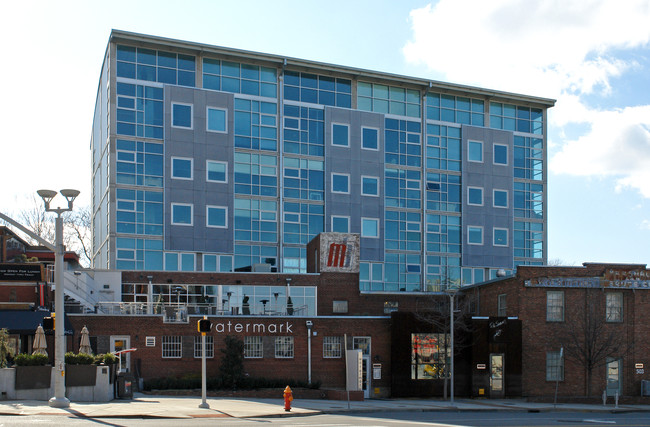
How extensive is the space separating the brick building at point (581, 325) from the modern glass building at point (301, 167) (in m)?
18.2

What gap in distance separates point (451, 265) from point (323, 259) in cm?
1969

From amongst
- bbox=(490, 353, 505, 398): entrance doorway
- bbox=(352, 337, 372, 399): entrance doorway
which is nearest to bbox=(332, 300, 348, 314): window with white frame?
bbox=(352, 337, 372, 399): entrance doorway

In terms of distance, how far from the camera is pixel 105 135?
58719 mm

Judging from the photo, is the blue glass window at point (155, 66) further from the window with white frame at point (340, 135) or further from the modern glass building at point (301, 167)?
the window with white frame at point (340, 135)

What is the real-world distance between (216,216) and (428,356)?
73.9 ft

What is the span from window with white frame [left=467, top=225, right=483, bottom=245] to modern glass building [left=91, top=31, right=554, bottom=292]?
0.20 meters

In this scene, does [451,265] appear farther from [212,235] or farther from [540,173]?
[212,235]

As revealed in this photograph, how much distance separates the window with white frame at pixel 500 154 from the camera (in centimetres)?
6750

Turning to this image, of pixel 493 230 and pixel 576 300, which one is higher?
pixel 493 230

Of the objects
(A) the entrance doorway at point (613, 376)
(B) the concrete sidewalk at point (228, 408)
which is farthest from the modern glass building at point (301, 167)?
(B) the concrete sidewalk at point (228, 408)

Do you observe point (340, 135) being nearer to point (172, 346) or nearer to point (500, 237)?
point (500, 237)

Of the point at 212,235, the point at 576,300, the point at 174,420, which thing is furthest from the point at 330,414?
the point at 212,235

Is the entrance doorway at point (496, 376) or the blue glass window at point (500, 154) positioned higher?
the blue glass window at point (500, 154)

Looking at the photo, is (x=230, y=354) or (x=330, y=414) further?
(x=230, y=354)
